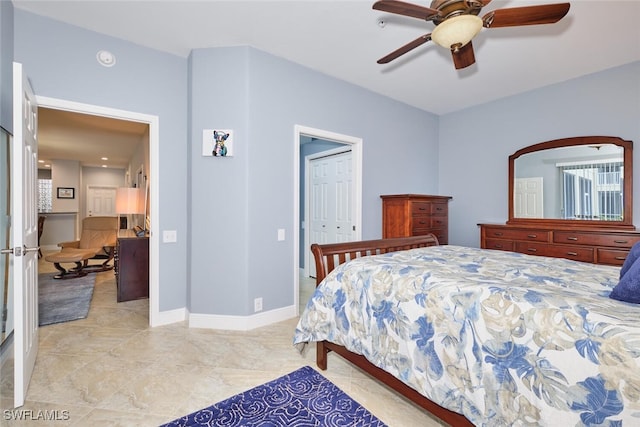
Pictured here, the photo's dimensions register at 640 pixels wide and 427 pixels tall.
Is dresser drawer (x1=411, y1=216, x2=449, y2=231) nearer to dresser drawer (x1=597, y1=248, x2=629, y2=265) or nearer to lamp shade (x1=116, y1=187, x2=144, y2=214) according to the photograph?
dresser drawer (x1=597, y1=248, x2=629, y2=265)

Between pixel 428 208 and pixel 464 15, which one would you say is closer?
pixel 464 15

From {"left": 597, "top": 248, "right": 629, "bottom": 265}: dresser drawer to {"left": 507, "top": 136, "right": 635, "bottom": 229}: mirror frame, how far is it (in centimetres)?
44

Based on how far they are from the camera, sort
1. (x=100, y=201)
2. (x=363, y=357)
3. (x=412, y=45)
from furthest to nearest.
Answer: (x=100, y=201) → (x=412, y=45) → (x=363, y=357)

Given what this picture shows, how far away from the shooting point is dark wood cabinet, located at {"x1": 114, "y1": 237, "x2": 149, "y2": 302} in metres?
3.60

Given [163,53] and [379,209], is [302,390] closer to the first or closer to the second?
[379,209]

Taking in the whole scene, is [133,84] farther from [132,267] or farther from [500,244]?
[500,244]

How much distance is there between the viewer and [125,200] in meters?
4.41

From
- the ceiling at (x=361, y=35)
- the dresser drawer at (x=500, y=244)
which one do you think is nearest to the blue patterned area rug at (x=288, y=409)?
the ceiling at (x=361, y=35)

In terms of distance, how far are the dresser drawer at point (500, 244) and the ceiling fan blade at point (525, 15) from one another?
2670mm

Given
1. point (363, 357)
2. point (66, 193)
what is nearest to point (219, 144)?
point (363, 357)

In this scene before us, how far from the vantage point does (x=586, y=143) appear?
3.44 m

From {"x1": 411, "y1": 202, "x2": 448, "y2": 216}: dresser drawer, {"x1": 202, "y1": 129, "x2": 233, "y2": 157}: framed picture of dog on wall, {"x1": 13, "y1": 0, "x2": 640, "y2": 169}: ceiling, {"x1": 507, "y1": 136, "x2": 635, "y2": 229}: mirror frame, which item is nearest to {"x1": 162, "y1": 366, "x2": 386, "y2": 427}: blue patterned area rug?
{"x1": 202, "y1": 129, "x2": 233, "y2": 157}: framed picture of dog on wall

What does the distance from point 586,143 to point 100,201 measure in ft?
38.4

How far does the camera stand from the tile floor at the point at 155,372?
169 cm
